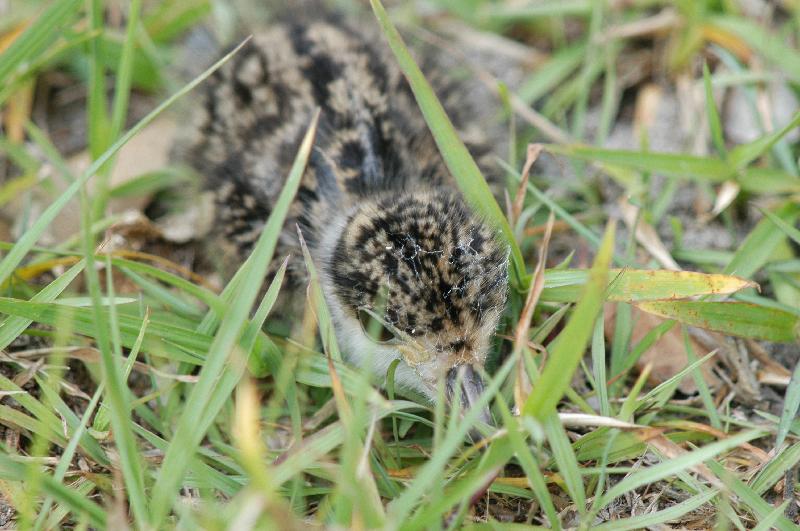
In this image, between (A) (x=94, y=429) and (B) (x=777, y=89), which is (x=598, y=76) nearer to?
(B) (x=777, y=89)

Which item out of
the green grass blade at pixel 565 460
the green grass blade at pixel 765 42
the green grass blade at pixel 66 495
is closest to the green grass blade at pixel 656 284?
the green grass blade at pixel 565 460

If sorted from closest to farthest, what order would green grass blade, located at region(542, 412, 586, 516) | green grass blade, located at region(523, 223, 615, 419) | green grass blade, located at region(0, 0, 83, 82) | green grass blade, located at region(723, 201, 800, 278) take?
green grass blade, located at region(523, 223, 615, 419), green grass blade, located at region(542, 412, 586, 516), green grass blade, located at region(0, 0, 83, 82), green grass blade, located at region(723, 201, 800, 278)

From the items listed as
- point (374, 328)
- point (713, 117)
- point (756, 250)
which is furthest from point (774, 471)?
point (713, 117)

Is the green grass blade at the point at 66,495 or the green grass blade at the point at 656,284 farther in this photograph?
the green grass blade at the point at 656,284

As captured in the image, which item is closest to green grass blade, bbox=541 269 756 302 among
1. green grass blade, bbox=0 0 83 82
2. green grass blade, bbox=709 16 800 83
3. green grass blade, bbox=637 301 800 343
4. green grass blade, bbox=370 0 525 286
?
green grass blade, bbox=637 301 800 343

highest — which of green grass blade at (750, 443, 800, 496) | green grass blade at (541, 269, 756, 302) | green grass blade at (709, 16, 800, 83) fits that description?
green grass blade at (709, 16, 800, 83)

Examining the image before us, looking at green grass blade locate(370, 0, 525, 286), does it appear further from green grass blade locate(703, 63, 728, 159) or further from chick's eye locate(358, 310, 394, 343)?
green grass blade locate(703, 63, 728, 159)

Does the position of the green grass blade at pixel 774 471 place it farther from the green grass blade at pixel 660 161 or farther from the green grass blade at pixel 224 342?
the green grass blade at pixel 224 342

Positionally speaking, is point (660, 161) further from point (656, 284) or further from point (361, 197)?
point (361, 197)
